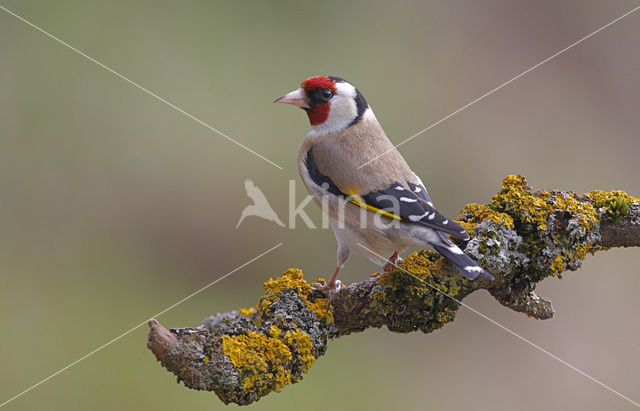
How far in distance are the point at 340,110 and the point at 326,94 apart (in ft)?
0.41

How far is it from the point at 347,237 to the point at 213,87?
9.40ft

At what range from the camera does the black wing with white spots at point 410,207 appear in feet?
9.39

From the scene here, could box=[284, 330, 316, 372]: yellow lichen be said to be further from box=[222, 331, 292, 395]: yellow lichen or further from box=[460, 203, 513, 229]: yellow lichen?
box=[460, 203, 513, 229]: yellow lichen

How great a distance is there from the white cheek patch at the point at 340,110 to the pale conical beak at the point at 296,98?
16 cm

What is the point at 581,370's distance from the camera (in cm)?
→ 495

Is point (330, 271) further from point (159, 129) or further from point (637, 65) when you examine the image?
point (637, 65)

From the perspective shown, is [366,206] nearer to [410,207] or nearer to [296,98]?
[410,207]

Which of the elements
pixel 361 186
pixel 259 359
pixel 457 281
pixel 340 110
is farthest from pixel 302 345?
pixel 340 110

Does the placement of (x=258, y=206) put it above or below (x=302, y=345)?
below

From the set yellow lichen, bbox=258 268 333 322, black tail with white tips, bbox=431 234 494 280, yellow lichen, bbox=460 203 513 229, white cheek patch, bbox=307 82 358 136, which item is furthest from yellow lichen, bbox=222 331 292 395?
white cheek patch, bbox=307 82 358 136

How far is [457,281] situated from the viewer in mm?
2832

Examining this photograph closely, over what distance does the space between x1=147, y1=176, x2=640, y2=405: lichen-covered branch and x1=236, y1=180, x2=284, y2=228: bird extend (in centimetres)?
216

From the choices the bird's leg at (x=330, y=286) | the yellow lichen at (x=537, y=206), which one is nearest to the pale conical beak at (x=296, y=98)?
the bird's leg at (x=330, y=286)

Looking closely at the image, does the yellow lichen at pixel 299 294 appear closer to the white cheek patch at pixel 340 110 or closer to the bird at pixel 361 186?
the bird at pixel 361 186
